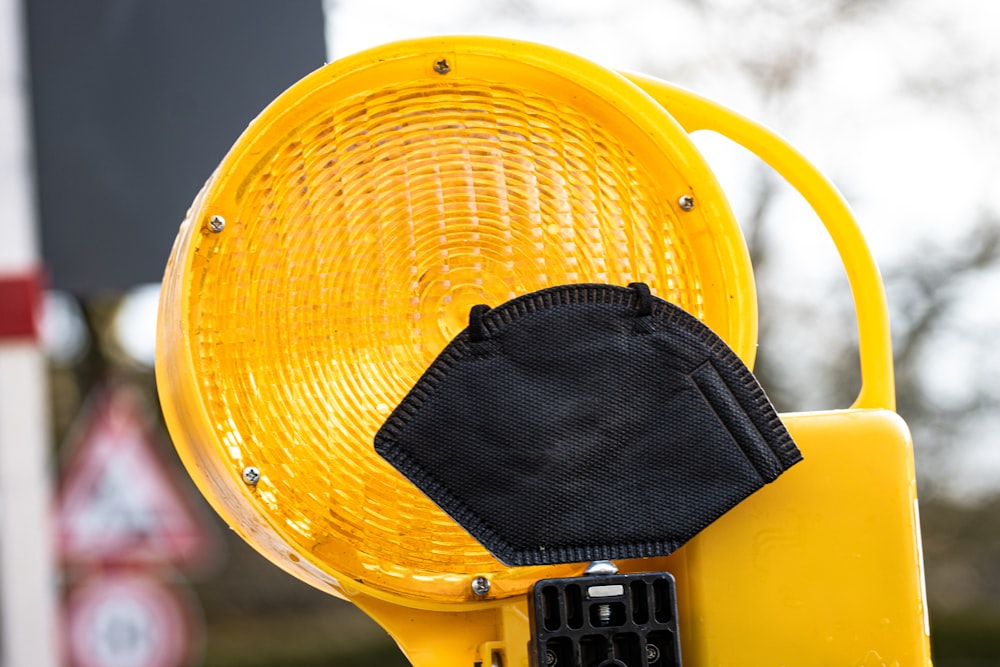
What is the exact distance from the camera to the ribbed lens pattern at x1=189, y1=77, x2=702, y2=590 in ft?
3.66

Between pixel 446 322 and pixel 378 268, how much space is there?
8cm

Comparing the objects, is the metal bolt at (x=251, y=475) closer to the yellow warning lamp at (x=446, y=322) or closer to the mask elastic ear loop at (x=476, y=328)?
the yellow warning lamp at (x=446, y=322)

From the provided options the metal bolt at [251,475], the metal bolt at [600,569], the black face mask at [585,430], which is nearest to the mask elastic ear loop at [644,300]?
the black face mask at [585,430]

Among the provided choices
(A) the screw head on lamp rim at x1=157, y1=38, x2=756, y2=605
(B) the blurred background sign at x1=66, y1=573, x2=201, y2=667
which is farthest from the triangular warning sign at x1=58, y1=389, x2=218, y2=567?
(A) the screw head on lamp rim at x1=157, y1=38, x2=756, y2=605

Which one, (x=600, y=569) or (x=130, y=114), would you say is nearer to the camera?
(x=600, y=569)

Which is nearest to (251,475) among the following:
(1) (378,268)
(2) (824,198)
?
(1) (378,268)

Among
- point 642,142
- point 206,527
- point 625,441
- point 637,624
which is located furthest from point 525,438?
point 206,527

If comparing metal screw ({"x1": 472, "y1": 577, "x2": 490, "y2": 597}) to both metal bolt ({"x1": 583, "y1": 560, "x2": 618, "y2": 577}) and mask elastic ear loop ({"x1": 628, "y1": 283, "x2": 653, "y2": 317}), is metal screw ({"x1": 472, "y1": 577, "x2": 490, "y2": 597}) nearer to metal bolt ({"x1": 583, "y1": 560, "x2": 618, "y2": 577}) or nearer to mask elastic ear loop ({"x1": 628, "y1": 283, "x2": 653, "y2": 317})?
metal bolt ({"x1": 583, "y1": 560, "x2": 618, "y2": 577})

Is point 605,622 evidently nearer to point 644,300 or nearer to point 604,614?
point 604,614

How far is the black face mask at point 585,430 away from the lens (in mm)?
1021

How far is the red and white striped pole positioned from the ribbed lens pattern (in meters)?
2.45

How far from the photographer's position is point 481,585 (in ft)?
3.76

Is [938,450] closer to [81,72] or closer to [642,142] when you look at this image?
[81,72]

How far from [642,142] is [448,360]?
0.97 ft
